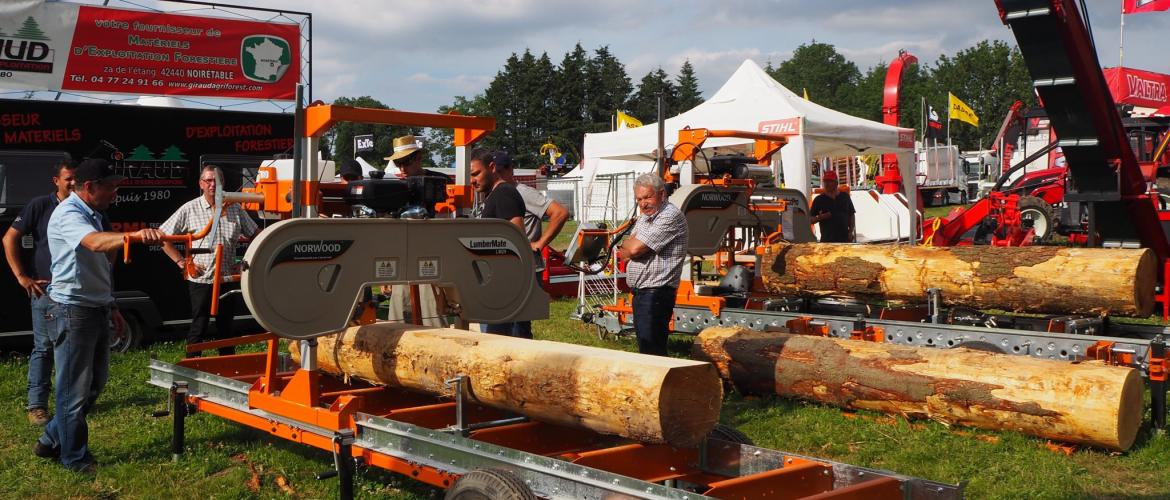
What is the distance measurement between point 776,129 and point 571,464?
12.8 metres

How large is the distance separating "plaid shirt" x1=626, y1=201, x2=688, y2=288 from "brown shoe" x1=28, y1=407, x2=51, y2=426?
4.23 metres

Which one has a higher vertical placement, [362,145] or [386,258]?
[362,145]

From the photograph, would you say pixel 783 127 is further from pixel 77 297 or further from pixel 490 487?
pixel 490 487

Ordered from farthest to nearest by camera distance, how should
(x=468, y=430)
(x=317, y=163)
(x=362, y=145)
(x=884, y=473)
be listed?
(x=362, y=145) → (x=317, y=163) → (x=468, y=430) → (x=884, y=473)

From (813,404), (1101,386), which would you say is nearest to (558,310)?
(813,404)

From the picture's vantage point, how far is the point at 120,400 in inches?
296

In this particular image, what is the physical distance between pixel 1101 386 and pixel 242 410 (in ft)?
16.1

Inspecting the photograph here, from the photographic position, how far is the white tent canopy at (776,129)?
1511 centimetres

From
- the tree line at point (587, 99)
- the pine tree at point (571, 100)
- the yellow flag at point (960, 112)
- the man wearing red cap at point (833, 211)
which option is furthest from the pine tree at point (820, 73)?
the man wearing red cap at point (833, 211)

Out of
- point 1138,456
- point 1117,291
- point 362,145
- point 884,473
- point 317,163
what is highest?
point 362,145

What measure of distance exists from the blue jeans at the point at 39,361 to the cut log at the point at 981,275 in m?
6.01

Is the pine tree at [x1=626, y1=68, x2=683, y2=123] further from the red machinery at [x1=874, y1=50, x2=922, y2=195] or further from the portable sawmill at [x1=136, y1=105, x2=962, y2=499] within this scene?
the portable sawmill at [x1=136, y1=105, x2=962, y2=499]

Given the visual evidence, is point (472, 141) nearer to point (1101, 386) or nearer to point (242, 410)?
point (242, 410)

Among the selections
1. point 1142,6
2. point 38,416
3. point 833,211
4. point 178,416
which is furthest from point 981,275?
point 1142,6
